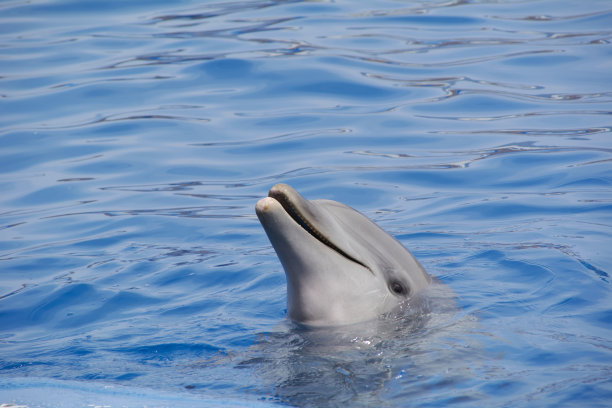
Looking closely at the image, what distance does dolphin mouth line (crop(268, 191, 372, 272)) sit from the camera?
15.5 ft

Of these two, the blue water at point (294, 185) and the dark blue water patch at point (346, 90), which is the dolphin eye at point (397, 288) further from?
the dark blue water patch at point (346, 90)

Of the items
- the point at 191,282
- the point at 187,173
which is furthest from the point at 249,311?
the point at 187,173

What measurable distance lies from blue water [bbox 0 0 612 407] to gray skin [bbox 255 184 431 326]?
158mm

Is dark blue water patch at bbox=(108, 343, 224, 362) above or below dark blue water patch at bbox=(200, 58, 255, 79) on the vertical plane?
below

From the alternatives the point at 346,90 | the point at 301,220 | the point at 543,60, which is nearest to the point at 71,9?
the point at 346,90

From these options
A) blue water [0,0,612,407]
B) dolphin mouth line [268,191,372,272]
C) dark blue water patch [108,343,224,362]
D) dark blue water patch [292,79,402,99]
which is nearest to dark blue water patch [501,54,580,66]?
blue water [0,0,612,407]

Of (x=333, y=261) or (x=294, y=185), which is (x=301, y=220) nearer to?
(x=333, y=261)

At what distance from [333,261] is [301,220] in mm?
315

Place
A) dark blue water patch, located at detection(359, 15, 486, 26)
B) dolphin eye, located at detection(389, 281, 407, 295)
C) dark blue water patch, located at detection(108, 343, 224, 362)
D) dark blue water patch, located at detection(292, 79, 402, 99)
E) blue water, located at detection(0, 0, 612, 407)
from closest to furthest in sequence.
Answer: blue water, located at detection(0, 0, 612, 407)
dolphin eye, located at detection(389, 281, 407, 295)
dark blue water patch, located at detection(108, 343, 224, 362)
dark blue water patch, located at detection(292, 79, 402, 99)
dark blue water patch, located at detection(359, 15, 486, 26)

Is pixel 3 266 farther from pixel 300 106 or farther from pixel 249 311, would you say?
pixel 300 106

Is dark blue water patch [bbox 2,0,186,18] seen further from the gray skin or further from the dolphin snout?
the dolphin snout

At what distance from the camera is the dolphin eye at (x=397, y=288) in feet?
17.4

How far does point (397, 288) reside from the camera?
17.5 feet

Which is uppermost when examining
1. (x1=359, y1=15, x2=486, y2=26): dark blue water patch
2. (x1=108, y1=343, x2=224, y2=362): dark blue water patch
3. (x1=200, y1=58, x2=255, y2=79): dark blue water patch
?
(x1=359, y1=15, x2=486, y2=26): dark blue water patch
